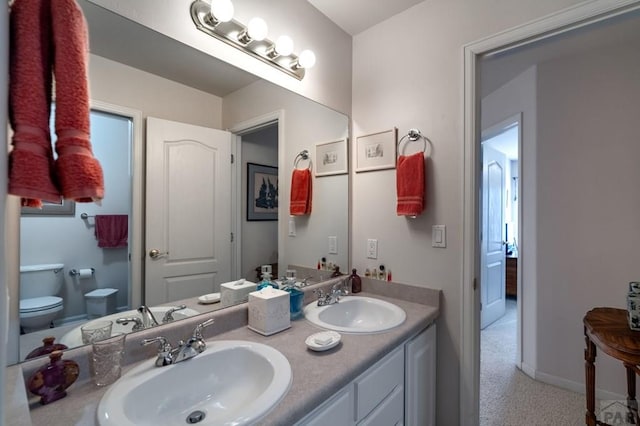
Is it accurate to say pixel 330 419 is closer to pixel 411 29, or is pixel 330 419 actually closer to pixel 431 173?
pixel 431 173

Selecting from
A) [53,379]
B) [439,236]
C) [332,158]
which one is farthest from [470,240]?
[53,379]

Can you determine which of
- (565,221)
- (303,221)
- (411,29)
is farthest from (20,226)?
(565,221)

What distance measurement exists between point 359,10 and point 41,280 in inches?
74.8

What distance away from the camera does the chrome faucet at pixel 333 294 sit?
1.55 m

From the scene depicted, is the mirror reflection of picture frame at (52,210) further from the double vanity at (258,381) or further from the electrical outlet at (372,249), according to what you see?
the electrical outlet at (372,249)

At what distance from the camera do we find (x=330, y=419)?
863mm

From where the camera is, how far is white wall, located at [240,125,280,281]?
1.43 m

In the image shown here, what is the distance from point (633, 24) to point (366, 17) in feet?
5.36

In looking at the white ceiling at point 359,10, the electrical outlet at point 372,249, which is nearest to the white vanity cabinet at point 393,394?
the electrical outlet at point 372,249

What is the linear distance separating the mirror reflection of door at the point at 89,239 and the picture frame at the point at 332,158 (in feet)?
3.33

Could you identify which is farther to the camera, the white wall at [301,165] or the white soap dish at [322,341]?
the white wall at [301,165]

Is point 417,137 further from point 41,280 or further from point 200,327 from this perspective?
point 41,280

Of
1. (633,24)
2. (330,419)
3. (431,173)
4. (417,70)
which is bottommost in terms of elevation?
(330,419)

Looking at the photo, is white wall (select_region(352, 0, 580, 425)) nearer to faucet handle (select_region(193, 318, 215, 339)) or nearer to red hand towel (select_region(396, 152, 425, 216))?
red hand towel (select_region(396, 152, 425, 216))
